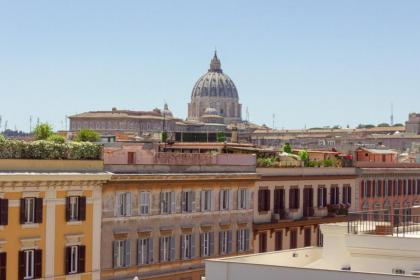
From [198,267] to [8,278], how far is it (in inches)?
538

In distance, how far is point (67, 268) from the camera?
45.9 meters

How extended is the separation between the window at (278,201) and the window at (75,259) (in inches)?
762

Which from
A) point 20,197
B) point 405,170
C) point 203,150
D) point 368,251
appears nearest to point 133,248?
point 20,197

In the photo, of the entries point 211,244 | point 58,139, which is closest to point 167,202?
point 211,244

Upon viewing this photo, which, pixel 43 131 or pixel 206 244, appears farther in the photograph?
pixel 43 131

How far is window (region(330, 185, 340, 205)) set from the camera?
7107cm

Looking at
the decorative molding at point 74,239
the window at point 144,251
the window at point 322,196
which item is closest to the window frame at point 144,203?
the window at point 144,251

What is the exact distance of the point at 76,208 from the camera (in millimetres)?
47031

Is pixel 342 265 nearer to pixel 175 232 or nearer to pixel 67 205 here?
pixel 67 205

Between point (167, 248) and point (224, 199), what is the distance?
6124 millimetres

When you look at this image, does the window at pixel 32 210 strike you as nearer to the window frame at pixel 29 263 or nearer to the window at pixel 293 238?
the window frame at pixel 29 263

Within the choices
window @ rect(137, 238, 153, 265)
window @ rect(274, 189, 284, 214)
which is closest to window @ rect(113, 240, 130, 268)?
window @ rect(137, 238, 153, 265)

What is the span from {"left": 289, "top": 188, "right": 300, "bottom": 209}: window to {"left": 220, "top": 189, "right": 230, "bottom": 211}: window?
8.75 meters

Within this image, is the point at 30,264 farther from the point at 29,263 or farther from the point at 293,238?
the point at 293,238
